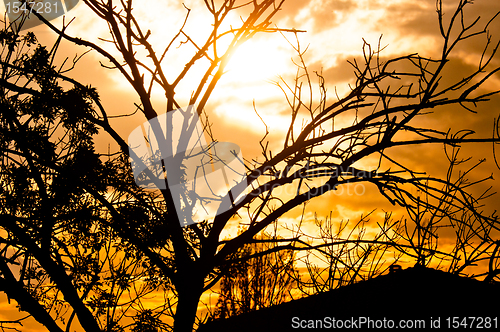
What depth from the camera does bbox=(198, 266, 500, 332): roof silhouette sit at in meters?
9.94

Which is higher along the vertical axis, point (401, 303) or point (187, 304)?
point (401, 303)

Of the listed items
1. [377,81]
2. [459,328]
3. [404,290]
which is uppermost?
[377,81]

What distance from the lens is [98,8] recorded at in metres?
5.82

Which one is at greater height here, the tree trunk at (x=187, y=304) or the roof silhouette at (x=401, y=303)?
the roof silhouette at (x=401, y=303)

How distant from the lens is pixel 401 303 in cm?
1062

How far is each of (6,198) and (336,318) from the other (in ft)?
30.9

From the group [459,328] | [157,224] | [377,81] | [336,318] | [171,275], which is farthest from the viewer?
[336,318]

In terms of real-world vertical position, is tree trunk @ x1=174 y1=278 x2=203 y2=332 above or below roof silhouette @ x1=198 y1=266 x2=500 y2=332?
below

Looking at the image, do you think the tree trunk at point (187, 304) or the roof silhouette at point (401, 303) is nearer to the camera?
the tree trunk at point (187, 304)

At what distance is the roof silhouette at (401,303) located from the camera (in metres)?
9.94

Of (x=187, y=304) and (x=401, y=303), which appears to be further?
(x=401, y=303)

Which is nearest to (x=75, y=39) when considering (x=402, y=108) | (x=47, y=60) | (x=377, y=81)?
(x=47, y=60)

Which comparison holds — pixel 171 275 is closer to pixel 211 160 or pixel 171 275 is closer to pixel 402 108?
pixel 211 160

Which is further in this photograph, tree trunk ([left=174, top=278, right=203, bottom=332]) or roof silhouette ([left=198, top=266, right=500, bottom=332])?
roof silhouette ([left=198, top=266, right=500, bottom=332])
